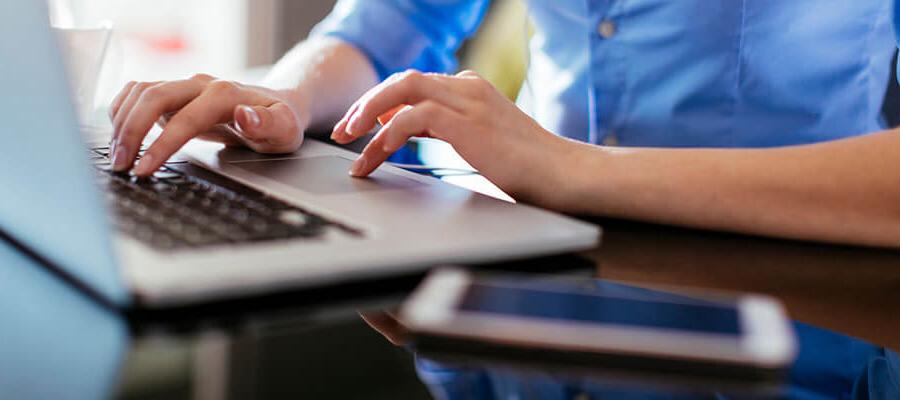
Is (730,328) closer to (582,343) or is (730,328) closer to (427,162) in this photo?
(582,343)

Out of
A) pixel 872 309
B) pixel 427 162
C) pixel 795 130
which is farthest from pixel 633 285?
pixel 795 130

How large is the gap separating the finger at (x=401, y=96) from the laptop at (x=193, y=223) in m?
0.09

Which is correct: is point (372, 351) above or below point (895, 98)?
below

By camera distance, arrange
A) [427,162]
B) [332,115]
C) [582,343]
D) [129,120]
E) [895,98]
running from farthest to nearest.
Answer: [895,98] → [332,115] → [427,162] → [129,120] → [582,343]

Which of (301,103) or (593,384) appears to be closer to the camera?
(593,384)

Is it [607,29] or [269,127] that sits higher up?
[607,29]

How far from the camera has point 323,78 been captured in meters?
1.18

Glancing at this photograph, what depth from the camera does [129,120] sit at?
0.79 metres

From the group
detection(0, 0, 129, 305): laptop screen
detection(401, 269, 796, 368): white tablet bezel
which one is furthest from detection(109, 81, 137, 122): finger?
detection(401, 269, 796, 368): white tablet bezel

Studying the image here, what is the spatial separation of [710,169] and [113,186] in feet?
1.37

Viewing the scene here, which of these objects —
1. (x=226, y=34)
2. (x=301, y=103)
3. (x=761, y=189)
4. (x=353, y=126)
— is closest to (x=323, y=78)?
(x=301, y=103)

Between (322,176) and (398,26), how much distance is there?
62 centimetres

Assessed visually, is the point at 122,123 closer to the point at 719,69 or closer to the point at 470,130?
the point at 470,130

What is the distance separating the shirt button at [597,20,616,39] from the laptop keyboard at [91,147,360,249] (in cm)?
55
